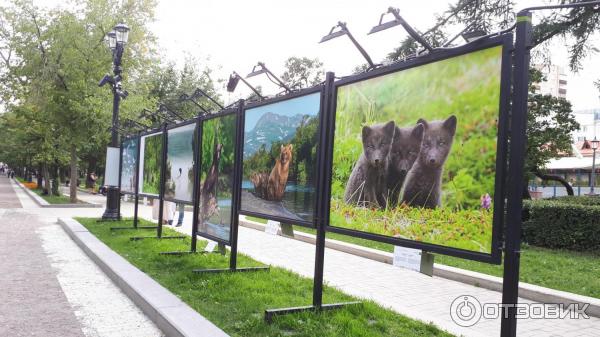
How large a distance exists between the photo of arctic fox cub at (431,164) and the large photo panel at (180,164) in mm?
5275

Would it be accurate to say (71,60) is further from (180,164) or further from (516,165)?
(516,165)

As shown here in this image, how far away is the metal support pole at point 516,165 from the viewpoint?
3.16m

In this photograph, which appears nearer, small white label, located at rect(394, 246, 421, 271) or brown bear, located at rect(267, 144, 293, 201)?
small white label, located at rect(394, 246, 421, 271)

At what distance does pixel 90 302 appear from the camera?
621cm

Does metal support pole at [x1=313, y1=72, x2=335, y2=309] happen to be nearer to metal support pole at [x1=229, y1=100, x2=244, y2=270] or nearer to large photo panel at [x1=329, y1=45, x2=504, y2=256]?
large photo panel at [x1=329, y1=45, x2=504, y2=256]

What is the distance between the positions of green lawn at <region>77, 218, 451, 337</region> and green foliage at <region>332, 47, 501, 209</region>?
1790 mm

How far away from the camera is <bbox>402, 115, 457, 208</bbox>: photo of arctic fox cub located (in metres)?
3.76

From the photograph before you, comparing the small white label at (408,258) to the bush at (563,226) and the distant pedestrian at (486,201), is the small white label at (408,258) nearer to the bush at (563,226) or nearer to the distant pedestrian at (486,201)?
the distant pedestrian at (486,201)

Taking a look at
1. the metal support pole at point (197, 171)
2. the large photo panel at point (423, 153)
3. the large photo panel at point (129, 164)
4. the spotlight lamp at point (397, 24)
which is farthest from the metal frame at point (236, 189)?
the large photo panel at point (129, 164)

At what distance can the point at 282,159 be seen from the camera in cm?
604

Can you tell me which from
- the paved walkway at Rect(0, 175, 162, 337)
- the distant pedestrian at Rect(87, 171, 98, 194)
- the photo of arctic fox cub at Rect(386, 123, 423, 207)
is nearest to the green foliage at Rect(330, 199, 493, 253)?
the photo of arctic fox cub at Rect(386, 123, 423, 207)

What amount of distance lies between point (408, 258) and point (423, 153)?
2.75 ft

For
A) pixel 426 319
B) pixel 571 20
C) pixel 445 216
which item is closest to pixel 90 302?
pixel 426 319
